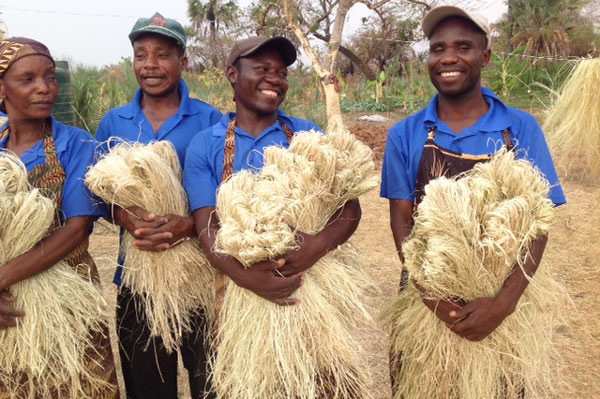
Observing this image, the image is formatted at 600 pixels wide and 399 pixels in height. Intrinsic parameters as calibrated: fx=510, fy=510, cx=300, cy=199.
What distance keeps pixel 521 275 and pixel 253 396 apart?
3.10 ft

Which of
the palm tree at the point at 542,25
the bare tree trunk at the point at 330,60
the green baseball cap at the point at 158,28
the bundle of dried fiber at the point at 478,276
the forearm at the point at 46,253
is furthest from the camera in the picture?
the palm tree at the point at 542,25

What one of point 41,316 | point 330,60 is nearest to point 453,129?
point 41,316

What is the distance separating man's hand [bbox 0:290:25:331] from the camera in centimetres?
170

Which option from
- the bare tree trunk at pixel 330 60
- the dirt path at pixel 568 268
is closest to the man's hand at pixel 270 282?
the dirt path at pixel 568 268

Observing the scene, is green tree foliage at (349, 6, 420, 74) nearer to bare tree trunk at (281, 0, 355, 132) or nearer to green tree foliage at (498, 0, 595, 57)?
green tree foliage at (498, 0, 595, 57)

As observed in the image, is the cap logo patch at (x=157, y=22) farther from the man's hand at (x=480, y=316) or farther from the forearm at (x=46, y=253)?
the man's hand at (x=480, y=316)

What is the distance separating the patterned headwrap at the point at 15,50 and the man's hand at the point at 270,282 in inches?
42.2

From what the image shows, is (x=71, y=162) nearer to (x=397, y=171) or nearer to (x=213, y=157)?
(x=213, y=157)

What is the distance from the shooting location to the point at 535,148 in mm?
1783

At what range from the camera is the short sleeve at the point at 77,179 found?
182cm

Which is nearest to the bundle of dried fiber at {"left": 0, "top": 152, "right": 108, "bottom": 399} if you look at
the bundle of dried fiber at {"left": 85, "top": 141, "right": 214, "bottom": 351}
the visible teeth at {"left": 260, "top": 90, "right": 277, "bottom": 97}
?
the bundle of dried fiber at {"left": 85, "top": 141, "right": 214, "bottom": 351}

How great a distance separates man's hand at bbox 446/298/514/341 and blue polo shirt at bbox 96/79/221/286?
1210mm

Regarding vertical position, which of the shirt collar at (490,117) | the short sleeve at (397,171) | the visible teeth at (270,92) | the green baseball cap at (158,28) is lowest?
the short sleeve at (397,171)

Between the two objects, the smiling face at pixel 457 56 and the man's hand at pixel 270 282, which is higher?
the smiling face at pixel 457 56
